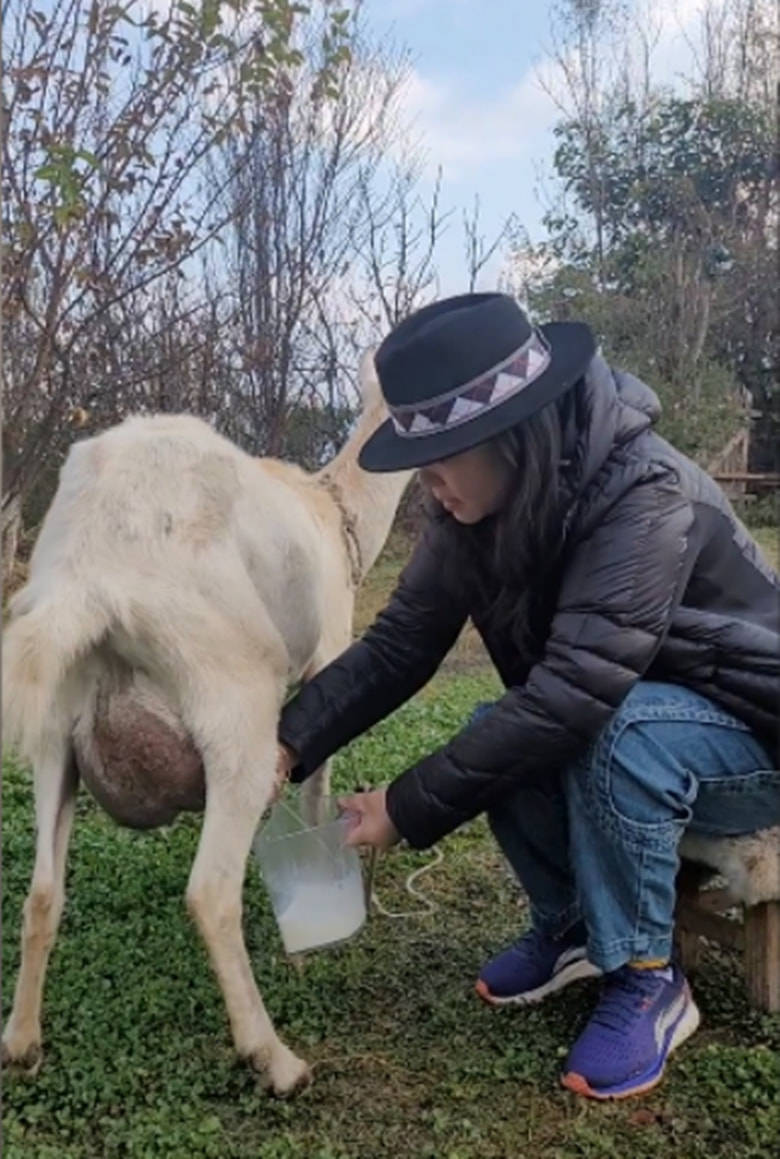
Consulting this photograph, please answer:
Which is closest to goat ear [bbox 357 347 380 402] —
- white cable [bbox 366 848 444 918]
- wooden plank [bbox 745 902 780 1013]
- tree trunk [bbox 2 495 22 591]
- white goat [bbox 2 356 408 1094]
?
tree trunk [bbox 2 495 22 591]

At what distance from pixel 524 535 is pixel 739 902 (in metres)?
0.81

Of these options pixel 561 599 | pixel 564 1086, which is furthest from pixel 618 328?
pixel 564 1086

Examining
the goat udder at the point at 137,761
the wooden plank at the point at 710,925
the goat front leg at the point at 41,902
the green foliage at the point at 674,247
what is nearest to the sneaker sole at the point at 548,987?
the wooden plank at the point at 710,925

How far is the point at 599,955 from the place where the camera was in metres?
2.05

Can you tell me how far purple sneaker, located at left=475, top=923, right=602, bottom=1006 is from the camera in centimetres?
236

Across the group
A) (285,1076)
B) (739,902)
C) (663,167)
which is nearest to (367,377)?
(663,167)

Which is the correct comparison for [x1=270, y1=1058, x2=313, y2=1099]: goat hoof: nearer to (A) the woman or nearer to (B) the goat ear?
(A) the woman

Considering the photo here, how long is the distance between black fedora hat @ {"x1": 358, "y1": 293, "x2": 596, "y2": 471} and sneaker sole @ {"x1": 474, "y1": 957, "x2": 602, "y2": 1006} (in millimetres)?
1138

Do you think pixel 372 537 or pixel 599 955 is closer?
pixel 599 955

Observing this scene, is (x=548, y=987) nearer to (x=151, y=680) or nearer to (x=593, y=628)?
(x=593, y=628)

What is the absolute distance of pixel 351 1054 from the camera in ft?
7.14

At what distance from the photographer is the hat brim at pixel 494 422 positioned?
6.00 feet

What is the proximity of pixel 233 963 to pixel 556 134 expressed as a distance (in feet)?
7.76

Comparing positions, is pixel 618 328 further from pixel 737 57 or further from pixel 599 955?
pixel 599 955
